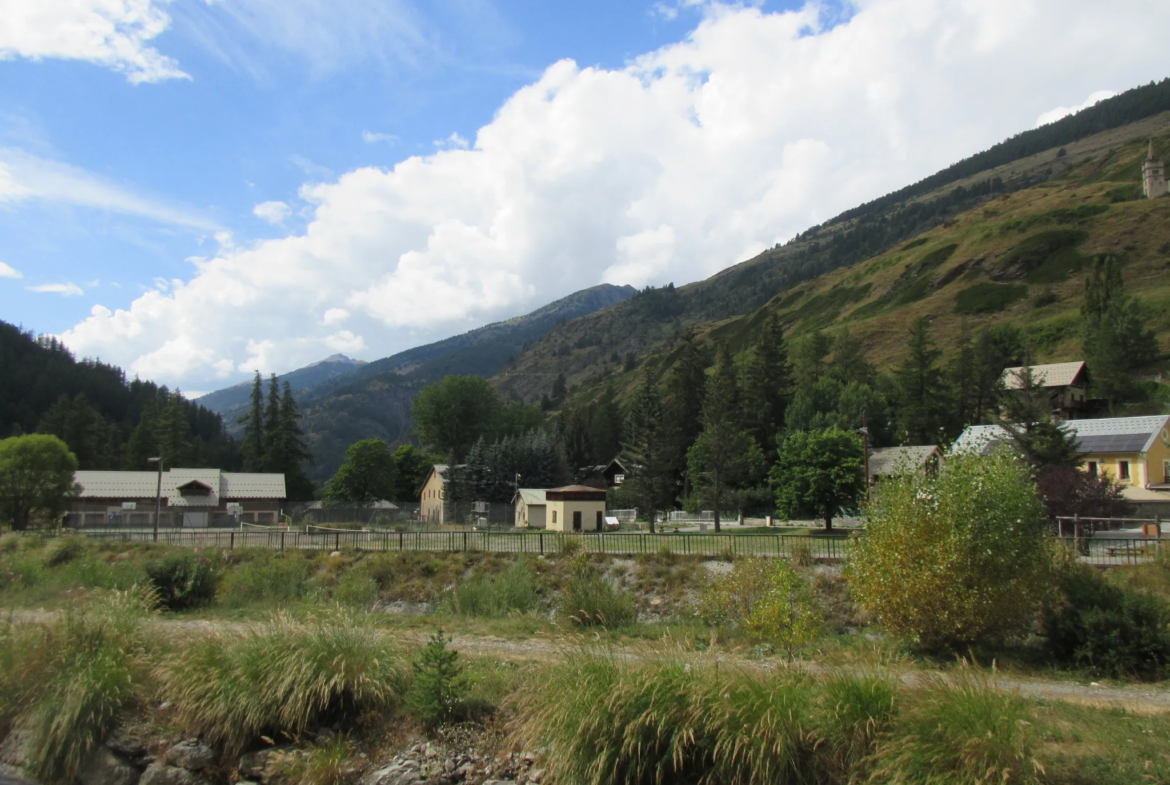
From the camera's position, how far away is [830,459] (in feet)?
149

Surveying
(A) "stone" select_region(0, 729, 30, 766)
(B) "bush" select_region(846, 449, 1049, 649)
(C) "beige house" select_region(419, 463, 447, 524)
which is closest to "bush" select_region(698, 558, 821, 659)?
(B) "bush" select_region(846, 449, 1049, 649)

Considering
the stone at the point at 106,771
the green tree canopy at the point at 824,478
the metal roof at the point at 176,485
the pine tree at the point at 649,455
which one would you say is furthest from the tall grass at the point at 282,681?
the metal roof at the point at 176,485

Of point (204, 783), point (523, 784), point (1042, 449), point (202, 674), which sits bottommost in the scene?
point (204, 783)

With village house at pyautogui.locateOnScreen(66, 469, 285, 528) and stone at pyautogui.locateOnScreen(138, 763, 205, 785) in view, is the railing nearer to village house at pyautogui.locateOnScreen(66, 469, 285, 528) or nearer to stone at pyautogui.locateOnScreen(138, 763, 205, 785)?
stone at pyautogui.locateOnScreen(138, 763, 205, 785)

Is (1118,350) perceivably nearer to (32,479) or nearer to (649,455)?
(649,455)

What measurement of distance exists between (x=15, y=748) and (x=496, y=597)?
11.9 meters

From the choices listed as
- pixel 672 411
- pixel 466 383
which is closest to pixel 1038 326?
pixel 672 411

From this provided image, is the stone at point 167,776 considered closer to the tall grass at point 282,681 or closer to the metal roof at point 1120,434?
the tall grass at point 282,681

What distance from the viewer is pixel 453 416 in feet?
344

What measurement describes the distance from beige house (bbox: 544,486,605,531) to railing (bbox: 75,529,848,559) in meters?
16.1

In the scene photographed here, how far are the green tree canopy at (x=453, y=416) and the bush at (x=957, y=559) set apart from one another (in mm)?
92867

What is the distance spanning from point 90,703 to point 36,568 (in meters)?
19.3

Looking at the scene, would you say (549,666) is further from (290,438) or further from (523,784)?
(290,438)

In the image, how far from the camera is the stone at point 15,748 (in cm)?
1174
